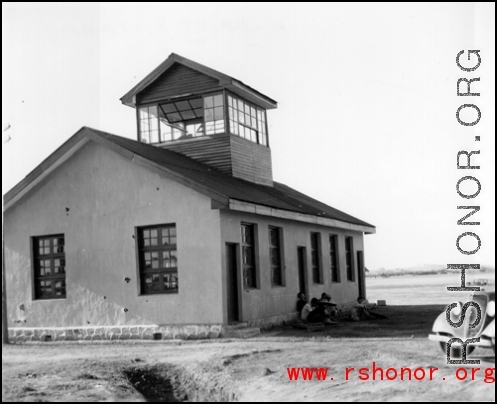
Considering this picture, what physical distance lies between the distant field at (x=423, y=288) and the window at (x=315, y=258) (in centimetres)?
192

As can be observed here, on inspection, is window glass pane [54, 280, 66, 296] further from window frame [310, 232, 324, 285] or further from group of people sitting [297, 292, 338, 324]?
window frame [310, 232, 324, 285]

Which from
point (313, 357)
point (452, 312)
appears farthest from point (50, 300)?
point (452, 312)

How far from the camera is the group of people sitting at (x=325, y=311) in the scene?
49.6 ft

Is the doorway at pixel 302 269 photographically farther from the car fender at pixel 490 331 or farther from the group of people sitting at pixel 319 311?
the car fender at pixel 490 331

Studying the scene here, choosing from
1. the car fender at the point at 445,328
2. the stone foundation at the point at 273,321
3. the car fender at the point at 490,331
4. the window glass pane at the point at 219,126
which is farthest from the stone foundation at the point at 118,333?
the window glass pane at the point at 219,126

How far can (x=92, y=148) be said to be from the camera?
1368 centimetres

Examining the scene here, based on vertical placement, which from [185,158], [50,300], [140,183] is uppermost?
[185,158]

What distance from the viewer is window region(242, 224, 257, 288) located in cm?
1520

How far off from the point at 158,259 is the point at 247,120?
7.15 meters

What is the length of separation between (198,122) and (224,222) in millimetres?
6693

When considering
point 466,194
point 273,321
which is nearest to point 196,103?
point 273,321

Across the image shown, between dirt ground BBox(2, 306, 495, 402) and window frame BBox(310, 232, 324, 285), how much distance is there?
5099 mm

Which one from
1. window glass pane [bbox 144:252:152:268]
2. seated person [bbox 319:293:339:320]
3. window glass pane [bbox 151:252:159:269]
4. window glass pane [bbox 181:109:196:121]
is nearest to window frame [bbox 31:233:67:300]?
window glass pane [bbox 144:252:152:268]

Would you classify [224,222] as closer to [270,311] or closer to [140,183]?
[140,183]
